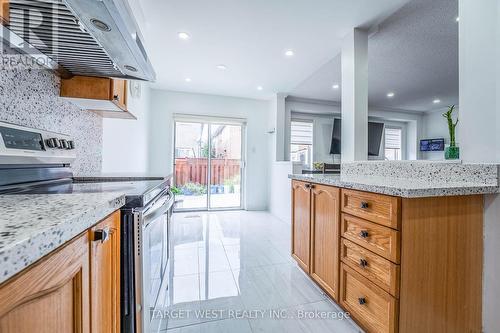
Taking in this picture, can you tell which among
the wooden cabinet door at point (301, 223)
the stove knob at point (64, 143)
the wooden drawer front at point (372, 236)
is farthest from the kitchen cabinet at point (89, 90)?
the wooden drawer front at point (372, 236)

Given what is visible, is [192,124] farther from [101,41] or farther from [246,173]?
[101,41]

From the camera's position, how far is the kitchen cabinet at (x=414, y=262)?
3.56 feet

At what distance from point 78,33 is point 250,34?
6.00 feet

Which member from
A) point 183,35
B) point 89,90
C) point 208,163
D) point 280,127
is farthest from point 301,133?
point 89,90

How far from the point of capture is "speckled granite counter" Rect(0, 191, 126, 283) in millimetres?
319

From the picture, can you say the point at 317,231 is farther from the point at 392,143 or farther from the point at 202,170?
the point at 392,143

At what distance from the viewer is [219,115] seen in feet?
15.2

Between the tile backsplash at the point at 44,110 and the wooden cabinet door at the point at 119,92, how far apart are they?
0.29 meters

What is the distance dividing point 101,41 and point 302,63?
265cm

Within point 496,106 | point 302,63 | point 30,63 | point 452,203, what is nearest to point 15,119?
point 30,63

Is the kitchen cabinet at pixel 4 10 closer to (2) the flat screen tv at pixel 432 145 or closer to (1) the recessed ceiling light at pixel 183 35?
(1) the recessed ceiling light at pixel 183 35

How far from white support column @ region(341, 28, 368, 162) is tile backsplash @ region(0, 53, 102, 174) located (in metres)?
2.35

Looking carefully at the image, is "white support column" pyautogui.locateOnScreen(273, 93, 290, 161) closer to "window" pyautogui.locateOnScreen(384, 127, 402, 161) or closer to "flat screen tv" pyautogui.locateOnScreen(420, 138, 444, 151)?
"window" pyautogui.locateOnScreen(384, 127, 402, 161)

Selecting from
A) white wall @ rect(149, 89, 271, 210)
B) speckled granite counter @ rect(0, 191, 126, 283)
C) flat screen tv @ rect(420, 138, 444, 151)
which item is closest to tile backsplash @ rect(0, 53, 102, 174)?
speckled granite counter @ rect(0, 191, 126, 283)
